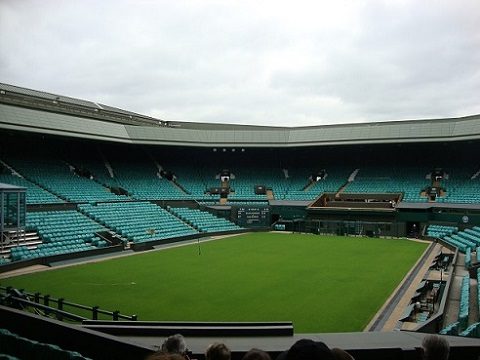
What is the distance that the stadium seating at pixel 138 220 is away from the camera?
106 feet

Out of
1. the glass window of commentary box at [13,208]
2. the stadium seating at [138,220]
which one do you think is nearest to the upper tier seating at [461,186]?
the stadium seating at [138,220]

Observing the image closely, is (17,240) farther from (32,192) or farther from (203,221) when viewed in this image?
(203,221)

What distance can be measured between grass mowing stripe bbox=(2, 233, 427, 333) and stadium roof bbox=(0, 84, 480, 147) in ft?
51.3

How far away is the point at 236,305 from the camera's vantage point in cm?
1496

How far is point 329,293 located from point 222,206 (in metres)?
29.3

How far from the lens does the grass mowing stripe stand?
550 inches

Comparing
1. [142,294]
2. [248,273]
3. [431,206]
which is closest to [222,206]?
[431,206]

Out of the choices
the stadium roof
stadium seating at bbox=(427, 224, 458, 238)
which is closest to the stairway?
the stadium roof

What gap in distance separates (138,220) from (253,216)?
13.4 meters

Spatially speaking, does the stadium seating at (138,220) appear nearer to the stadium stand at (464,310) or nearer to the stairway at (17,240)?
the stairway at (17,240)

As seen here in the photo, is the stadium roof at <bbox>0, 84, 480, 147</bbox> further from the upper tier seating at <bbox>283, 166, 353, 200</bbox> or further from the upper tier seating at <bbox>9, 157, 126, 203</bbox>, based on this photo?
the upper tier seating at <bbox>283, 166, 353, 200</bbox>

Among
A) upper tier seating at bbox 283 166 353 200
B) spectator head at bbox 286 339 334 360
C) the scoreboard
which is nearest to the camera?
spectator head at bbox 286 339 334 360

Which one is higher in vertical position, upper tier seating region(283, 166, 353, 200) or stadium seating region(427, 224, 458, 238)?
upper tier seating region(283, 166, 353, 200)

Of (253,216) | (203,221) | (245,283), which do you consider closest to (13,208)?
(245,283)
